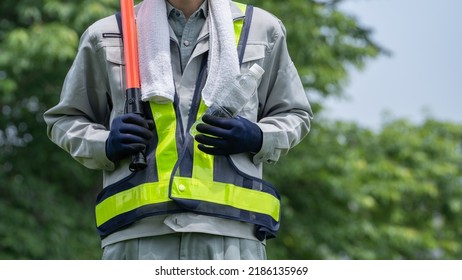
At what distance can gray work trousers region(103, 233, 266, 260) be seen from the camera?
308 cm

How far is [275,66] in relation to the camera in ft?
11.0

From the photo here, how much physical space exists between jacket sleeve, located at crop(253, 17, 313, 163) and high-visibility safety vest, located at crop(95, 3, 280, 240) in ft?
0.63

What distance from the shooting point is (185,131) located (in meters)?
3.15

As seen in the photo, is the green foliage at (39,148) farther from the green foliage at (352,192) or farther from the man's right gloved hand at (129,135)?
the man's right gloved hand at (129,135)

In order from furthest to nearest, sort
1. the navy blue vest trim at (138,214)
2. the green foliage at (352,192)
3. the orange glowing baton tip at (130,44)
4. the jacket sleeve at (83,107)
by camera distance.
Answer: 1. the green foliage at (352,192)
2. the jacket sleeve at (83,107)
3. the orange glowing baton tip at (130,44)
4. the navy blue vest trim at (138,214)

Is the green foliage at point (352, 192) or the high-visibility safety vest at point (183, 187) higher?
the high-visibility safety vest at point (183, 187)

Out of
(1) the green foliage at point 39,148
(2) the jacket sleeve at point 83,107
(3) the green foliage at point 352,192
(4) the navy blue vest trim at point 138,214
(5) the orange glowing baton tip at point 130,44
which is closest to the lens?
(4) the navy blue vest trim at point 138,214

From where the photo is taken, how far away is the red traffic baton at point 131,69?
10.3ft

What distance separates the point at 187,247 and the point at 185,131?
35 centimetres

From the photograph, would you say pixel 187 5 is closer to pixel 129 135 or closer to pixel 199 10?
pixel 199 10

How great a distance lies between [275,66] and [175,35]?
342mm

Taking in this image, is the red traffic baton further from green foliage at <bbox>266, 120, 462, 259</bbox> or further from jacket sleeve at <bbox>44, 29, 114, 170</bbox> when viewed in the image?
green foliage at <bbox>266, 120, 462, 259</bbox>

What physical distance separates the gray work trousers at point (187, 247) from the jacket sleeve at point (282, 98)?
1.08ft

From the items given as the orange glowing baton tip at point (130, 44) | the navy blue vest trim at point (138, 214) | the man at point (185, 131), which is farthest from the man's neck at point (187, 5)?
the navy blue vest trim at point (138, 214)
